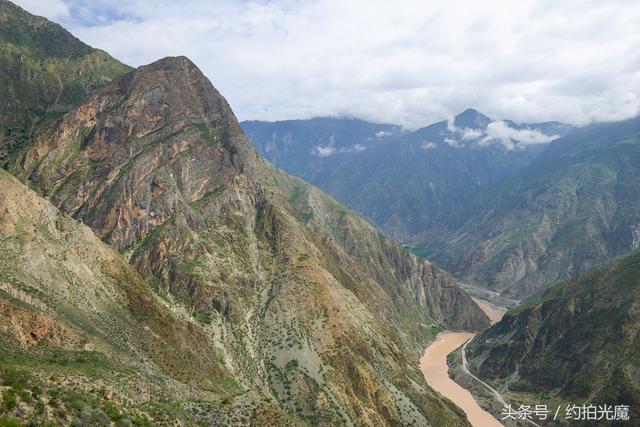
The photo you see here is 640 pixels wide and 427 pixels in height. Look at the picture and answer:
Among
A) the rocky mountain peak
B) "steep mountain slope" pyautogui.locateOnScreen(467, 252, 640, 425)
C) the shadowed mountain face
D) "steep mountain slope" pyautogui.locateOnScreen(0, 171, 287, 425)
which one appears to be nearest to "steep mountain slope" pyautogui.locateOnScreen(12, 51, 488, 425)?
the shadowed mountain face

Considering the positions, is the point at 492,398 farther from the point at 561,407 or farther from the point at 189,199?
the point at 189,199

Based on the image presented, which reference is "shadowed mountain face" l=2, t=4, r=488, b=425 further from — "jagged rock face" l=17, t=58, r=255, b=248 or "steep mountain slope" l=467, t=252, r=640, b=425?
"steep mountain slope" l=467, t=252, r=640, b=425

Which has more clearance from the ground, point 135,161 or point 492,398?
point 135,161

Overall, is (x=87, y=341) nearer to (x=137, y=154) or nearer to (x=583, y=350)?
(x=137, y=154)

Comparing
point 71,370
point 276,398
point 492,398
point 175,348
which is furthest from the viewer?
point 492,398

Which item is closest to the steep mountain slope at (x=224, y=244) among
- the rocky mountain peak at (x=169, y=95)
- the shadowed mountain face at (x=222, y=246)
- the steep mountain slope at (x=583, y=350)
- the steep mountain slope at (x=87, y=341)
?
the shadowed mountain face at (x=222, y=246)

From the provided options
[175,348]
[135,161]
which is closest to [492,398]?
[175,348]

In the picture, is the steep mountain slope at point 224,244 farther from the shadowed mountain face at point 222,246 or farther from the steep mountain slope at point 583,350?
the steep mountain slope at point 583,350
